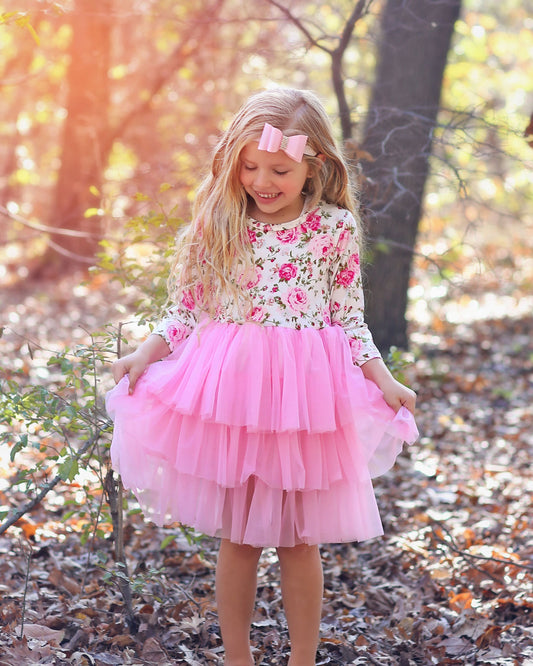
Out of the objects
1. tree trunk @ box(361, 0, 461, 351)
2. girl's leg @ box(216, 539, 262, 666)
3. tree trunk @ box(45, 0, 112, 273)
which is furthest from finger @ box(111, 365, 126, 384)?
tree trunk @ box(45, 0, 112, 273)

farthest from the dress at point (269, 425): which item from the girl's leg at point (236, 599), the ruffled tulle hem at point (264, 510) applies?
the girl's leg at point (236, 599)

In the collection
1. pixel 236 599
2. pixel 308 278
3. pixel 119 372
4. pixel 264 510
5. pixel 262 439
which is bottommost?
pixel 236 599

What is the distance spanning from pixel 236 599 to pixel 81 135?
9221 mm

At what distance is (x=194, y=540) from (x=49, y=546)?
1005mm

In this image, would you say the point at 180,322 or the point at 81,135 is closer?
the point at 180,322

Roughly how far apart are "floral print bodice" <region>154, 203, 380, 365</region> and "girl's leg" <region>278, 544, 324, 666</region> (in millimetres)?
620

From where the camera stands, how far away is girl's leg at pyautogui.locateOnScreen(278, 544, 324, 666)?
241cm

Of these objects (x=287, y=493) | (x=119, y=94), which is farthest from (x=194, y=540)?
(x=119, y=94)

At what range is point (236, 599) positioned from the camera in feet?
8.04

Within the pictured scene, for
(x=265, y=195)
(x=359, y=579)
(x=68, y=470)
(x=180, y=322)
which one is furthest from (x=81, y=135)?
Answer: (x=68, y=470)

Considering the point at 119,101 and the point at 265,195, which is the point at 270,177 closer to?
the point at 265,195

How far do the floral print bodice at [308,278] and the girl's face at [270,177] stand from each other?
8 centimetres

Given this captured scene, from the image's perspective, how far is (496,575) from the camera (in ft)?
A: 11.1

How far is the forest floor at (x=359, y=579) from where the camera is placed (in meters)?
2.71
